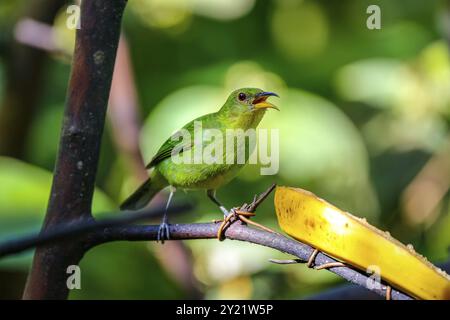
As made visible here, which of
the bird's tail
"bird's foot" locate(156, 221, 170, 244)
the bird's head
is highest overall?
the bird's head

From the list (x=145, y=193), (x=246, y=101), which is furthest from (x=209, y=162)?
(x=145, y=193)

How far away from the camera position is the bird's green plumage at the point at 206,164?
5.78ft

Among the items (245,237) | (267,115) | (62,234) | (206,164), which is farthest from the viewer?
(267,115)

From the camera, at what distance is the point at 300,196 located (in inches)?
40.3

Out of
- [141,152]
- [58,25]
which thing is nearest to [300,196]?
[141,152]

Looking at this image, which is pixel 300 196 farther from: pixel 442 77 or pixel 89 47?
pixel 442 77

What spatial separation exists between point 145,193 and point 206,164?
1.69ft

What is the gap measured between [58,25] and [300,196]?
2.55 meters

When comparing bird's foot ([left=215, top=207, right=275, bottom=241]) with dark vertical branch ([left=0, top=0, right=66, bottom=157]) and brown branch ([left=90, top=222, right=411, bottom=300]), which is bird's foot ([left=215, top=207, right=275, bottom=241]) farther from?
dark vertical branch ([left=0, top=0, right=66, bottom=157])

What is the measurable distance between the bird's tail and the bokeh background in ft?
0.90

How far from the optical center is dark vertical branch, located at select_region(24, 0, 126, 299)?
1.19 m

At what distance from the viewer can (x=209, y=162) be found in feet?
5.88

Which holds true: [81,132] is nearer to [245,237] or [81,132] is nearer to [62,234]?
[245,237]

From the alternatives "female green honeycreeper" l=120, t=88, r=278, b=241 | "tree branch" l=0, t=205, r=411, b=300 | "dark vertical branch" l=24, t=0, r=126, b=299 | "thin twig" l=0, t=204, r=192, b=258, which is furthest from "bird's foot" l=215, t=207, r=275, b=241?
"female green honeycreeper" l=120, t=88, r=278, b=241
